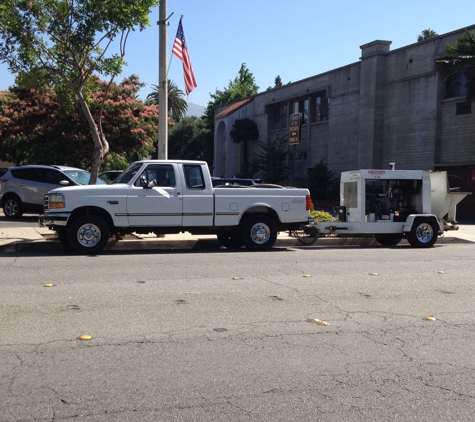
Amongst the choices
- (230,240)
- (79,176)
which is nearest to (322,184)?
(79,176)

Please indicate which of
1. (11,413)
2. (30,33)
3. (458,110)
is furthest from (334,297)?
(458,110)

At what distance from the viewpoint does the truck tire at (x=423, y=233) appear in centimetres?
1574

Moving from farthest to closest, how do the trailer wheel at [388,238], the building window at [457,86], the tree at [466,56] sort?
the building window at [457,86] < the tree at [466,56] < the trailer wheel at [388,238]

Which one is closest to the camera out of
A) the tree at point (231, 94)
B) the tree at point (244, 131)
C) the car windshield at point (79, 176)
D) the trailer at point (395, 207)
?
the trailer at point (395, 207)

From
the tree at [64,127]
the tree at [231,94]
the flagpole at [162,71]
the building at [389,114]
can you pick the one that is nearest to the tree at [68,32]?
the flagpole at [162,71]

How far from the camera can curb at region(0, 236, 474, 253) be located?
1364 centimetres

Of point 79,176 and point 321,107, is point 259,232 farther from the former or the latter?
point 321,107

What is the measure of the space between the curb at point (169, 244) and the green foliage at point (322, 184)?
54.4ft

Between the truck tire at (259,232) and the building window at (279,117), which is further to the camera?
the building window at (279,117)

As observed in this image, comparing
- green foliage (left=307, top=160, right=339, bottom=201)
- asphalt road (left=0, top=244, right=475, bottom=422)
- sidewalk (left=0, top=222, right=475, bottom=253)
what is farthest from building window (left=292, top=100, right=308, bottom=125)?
asphalt road (left=0, top=244, right=475, bottom=422)

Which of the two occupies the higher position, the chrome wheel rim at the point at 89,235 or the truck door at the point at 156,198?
the truck door at the point at 156,198

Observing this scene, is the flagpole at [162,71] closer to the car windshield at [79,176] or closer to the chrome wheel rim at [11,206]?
the car windshield at [79,176]

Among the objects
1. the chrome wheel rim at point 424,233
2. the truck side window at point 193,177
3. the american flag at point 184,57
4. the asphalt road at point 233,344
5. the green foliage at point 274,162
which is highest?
the american flag at point 184,57

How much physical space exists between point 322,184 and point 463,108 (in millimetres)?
9312
